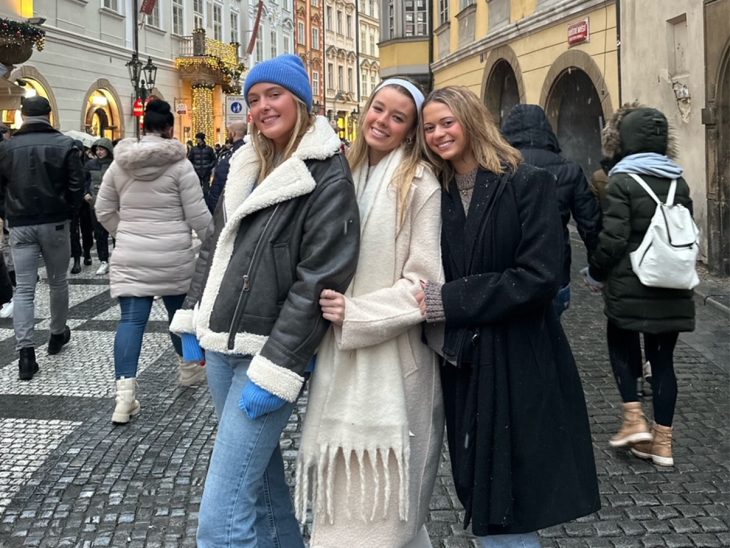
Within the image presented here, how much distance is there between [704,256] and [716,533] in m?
7.21

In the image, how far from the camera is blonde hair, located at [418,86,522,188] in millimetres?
2324

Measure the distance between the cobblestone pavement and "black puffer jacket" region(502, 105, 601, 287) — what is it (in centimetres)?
114

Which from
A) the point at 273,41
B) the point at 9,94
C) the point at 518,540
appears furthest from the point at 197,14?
the point at 518,540

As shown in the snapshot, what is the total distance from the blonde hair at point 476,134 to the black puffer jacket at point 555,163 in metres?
1.77

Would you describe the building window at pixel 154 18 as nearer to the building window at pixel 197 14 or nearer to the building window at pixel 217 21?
the building window at pixel 197 14

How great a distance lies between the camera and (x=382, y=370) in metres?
2.30

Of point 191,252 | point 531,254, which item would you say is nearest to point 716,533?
point 531,254

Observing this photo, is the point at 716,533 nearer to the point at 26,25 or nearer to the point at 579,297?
the point at 579,297

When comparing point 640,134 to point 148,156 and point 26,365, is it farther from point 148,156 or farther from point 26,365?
point 26,365

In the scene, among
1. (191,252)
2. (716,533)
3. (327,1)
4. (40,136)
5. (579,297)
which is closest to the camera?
(716,533)

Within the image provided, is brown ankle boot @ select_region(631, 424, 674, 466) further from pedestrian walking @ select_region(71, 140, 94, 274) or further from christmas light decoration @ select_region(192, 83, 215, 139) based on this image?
christmas light decoration @ select_region(192, 83, 215, 139)

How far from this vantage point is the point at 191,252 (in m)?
4.94

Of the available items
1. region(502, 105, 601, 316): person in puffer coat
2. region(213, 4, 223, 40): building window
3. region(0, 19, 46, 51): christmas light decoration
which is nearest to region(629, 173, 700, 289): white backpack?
region(502, 105, 601, 316): person in puffer coat

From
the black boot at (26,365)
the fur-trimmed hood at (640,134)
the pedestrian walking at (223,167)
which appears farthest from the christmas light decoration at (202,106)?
the fur-trimmed hood at (640,134)
